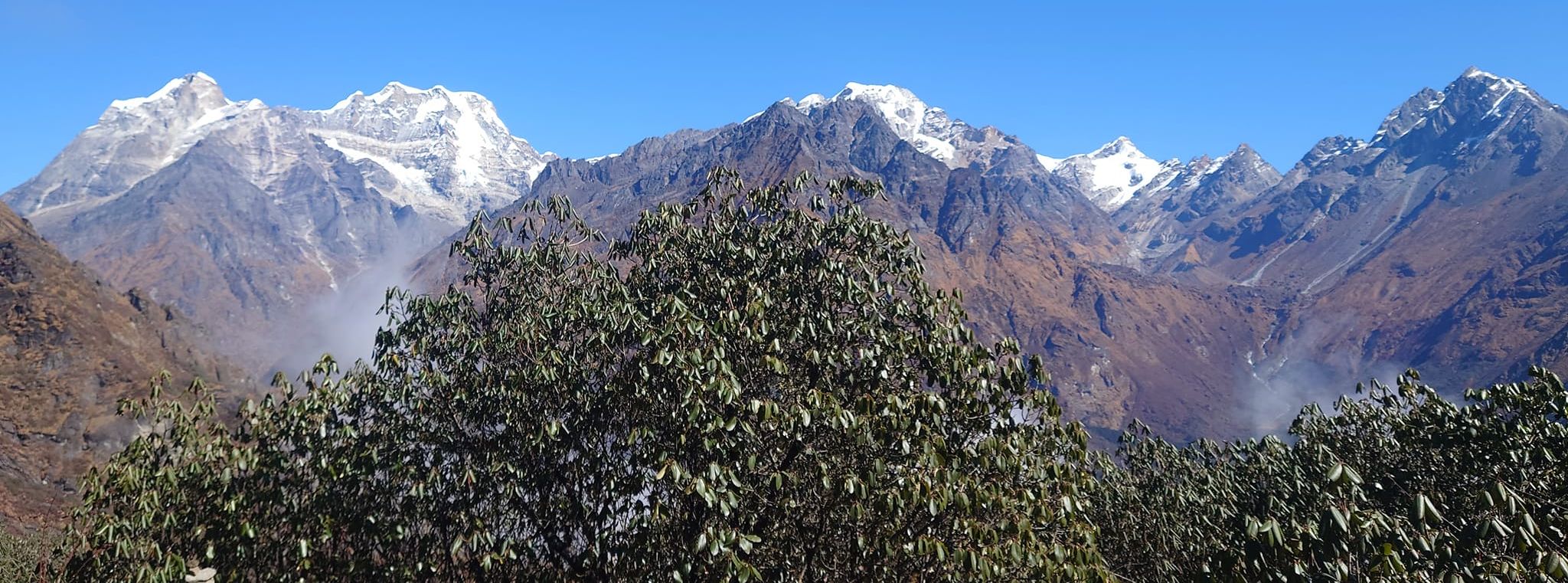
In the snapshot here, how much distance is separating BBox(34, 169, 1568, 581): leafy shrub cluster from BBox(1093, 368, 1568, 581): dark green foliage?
0.11 m

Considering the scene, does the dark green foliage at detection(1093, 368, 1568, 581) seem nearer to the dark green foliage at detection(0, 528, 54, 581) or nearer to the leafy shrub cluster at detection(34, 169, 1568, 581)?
the leafy shrub cluster at detection(34, 169, 1568, 581)

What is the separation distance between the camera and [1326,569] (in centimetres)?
869

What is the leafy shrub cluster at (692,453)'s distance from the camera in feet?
33.6

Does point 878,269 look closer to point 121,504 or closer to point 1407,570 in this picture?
point 1407,570

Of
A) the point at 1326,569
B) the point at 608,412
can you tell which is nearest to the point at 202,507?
the point at 608,412

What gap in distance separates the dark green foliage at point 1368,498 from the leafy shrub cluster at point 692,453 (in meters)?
0.11

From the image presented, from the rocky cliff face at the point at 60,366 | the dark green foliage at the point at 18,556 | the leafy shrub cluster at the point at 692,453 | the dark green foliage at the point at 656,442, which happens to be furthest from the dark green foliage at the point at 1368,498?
the rocky cliff face at the point at 60,366

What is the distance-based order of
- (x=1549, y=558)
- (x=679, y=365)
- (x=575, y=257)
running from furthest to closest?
(x=575, y=257), (x=679, y=365), (x=1549, y=558)

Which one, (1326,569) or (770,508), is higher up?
→ (1326,569)

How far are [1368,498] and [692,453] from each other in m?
13.6

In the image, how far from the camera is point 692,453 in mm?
11383

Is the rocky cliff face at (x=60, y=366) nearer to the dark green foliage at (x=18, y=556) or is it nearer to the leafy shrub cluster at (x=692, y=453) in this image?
the dark green foliage at (x=18, y=556)

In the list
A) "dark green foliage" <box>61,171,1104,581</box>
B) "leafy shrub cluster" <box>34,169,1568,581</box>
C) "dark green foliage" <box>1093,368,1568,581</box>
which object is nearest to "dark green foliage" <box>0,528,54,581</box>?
"dark green foliage" <box>61,171,1104,581</box>

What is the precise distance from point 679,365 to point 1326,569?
23.3ft
